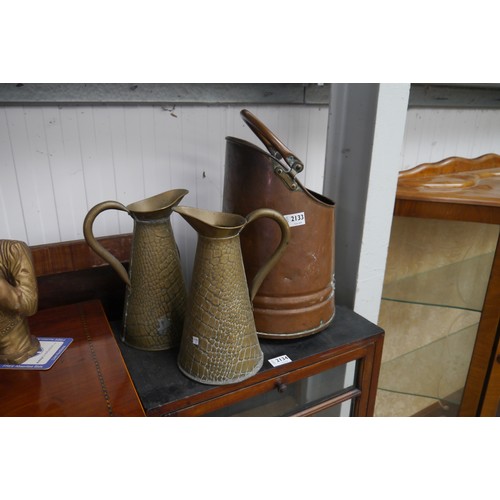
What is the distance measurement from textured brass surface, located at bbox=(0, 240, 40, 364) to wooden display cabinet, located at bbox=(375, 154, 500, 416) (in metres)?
0.91

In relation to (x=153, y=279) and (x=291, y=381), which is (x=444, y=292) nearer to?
(x=291, y=381)

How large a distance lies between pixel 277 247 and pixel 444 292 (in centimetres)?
81

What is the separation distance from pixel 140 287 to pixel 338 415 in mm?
632

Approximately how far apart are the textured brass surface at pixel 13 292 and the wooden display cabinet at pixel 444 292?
0.91 meters

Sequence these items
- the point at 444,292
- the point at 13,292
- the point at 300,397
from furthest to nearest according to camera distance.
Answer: the point at 444,292 → the point at 300,397 → the point at 13,292

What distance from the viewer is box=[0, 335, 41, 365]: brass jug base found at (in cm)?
69

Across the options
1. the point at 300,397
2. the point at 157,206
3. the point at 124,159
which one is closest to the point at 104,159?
the point at 124,159

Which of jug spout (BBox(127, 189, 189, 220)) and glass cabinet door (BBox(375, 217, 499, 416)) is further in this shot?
glass cabinet door (BBox(375, 217, 499, 416))

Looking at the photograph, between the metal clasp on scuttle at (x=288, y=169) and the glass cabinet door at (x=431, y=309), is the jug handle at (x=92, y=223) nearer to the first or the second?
the metal clasp on scuttle at (x=288, y=169)

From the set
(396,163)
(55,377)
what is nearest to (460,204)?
(396,163)

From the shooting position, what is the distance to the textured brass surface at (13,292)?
65 cm

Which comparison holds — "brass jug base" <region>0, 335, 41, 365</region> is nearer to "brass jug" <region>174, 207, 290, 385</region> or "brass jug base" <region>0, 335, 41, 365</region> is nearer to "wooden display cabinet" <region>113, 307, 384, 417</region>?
"wooden display cabinet" <region>113, 307, 384, 417</region>

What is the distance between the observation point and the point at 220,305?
2.25 ft

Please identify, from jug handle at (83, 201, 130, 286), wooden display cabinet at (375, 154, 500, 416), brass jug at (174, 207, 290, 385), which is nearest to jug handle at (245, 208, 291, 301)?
brass jug at (174, 207, 290, 385)
